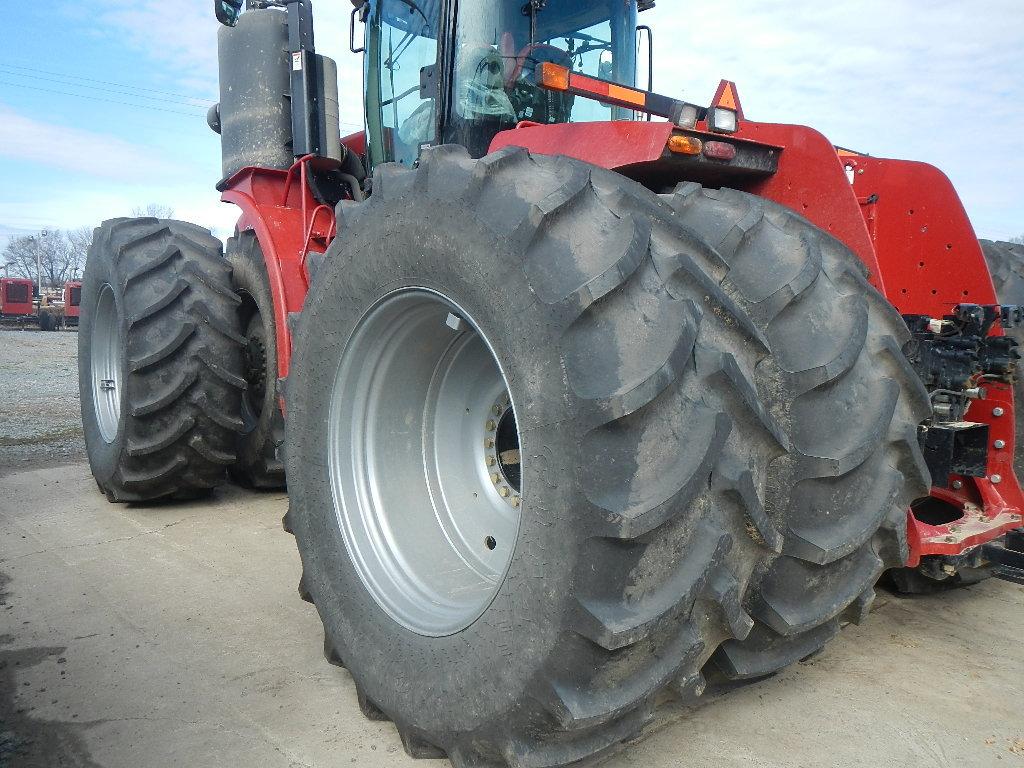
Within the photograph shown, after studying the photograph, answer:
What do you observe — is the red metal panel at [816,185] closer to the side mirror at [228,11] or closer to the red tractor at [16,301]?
the side mirror at [228,11]

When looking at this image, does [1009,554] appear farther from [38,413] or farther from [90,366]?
[38,413]

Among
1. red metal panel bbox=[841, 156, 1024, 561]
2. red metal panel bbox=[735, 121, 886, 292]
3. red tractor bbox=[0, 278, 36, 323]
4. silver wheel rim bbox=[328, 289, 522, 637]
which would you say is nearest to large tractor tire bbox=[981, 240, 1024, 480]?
red metal panel bbox=[841, 156, 1024, 561]

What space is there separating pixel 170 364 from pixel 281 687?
88.2 inches

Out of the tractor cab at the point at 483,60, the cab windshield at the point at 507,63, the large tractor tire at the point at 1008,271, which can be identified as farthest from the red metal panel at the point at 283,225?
the large tractor tire at the point at 1008,271

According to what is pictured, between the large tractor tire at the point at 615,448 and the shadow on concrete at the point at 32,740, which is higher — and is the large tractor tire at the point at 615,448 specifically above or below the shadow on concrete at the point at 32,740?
above

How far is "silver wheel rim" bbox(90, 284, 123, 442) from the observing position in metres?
4.76

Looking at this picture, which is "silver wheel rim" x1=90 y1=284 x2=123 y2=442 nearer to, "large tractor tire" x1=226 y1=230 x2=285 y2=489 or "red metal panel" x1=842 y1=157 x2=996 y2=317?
"large tractor tire" x1=226 y1=230 x2=285 y2=489

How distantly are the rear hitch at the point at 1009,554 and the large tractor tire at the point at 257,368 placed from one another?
3.15 m

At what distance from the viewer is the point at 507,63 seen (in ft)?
9.69

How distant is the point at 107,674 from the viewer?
8.10ft

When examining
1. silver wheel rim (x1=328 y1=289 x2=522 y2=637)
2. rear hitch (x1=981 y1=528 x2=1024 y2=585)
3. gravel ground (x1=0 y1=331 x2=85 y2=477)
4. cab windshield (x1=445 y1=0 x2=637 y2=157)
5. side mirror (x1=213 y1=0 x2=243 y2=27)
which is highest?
side mirror (x1=213 y1=0 x2=243 y2=27)

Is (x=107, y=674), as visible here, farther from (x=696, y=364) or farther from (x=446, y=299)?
(x=696, y=364)

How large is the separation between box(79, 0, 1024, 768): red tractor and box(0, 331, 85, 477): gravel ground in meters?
4.13

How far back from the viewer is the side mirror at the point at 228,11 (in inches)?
174
